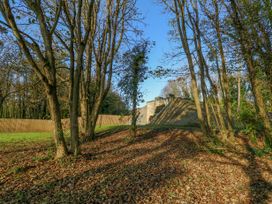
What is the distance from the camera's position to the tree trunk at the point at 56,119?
4750 millimetres

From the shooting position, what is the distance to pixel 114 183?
3.77 meters

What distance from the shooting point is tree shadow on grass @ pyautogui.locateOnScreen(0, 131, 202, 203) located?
3.17m

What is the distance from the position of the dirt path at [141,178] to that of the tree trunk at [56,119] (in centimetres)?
30

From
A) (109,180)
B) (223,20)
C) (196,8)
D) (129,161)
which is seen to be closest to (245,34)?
(223,20)

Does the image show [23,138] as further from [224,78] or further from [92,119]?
[224,78]

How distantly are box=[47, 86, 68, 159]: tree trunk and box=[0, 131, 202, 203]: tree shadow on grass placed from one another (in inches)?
35.7

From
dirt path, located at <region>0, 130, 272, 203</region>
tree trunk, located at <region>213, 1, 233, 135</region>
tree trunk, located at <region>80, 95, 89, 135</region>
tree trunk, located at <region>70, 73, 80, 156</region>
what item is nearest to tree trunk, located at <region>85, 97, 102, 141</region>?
tree trunk, located at <region>80, 95, 89, 135</region>

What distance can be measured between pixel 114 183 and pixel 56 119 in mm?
2115

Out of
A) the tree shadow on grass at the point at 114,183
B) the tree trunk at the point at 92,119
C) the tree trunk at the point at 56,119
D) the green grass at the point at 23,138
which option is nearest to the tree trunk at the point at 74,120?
the tree trunk at the point at 56,119

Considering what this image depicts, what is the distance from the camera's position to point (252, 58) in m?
6.07

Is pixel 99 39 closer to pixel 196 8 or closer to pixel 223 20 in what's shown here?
pixel 196 8

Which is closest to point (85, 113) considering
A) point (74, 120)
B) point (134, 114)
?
point (134, 114)

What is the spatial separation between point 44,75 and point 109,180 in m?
2.73

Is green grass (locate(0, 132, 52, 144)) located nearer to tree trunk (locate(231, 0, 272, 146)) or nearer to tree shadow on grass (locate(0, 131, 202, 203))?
tree shadow on grass (locate(0, 131, 202, 203))
